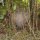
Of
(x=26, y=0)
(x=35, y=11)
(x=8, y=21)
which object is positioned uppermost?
(x=26, y=0)

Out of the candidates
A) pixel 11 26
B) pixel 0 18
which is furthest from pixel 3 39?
pixel 0 18

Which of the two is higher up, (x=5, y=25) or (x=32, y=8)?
(x=32, y=8)

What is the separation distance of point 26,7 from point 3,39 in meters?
1.03

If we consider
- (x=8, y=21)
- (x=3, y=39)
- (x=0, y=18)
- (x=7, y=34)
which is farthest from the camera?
(x=0, y=18)

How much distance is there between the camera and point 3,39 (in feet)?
12.8

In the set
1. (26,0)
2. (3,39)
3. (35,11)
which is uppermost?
(26,0)

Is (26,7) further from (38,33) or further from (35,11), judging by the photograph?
(38,33)

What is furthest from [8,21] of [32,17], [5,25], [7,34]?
[32,17]

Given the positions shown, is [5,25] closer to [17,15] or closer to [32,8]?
[17,15]

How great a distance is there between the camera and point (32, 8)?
404cm

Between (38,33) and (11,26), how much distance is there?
0.80m

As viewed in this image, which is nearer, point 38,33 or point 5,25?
point 38,33

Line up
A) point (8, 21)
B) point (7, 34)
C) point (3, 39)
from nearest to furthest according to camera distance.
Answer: point (3, 39) < point (7, 34) < point (8, 21)

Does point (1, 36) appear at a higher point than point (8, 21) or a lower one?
lower
